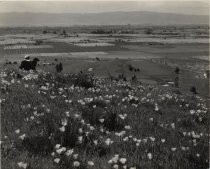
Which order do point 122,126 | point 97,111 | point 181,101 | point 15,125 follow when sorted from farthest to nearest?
1. point 181,101
2. point 97,111
3. point 122,126
4. point 15,125

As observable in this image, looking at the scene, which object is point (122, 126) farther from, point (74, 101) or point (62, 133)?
point (74, 101)

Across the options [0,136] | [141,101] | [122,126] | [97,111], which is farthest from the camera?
[141,101]

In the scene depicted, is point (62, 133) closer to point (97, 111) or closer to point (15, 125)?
point (15, 125)

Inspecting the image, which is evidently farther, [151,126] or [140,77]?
[140,77]

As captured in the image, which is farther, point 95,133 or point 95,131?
point 95,131

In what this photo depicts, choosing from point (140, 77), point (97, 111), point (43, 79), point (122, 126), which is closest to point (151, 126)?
point (122, 126)

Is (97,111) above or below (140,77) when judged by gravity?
above

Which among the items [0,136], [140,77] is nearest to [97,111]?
[0,136]
